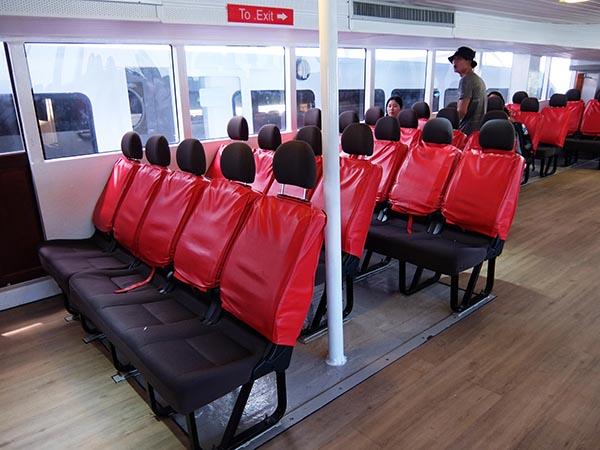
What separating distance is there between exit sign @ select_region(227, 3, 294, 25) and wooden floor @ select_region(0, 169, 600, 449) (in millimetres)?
2340

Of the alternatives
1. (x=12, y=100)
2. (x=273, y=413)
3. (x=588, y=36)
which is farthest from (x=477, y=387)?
(x=588, y=36)

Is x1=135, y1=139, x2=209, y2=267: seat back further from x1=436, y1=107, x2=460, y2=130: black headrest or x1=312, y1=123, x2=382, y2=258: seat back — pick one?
x1=436, y1=107, x2=460, y2=130: black headrest

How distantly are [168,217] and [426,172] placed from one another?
1813 millimetres

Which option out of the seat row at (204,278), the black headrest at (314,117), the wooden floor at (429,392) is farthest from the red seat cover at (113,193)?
the black headrest at (314,117)

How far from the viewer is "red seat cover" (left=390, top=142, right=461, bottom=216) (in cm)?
321

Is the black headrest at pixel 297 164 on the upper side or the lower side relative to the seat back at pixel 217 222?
upper

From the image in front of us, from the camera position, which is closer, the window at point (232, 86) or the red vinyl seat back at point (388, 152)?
the red vinyl seat back at point (388, 152)

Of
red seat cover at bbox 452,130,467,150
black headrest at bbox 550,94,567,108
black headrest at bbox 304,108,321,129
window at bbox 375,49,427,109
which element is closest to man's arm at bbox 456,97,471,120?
red seat cover at bbox 452,130,467,150

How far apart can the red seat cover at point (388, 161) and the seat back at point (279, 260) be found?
1635mm

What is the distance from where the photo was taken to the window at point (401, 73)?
642 cm

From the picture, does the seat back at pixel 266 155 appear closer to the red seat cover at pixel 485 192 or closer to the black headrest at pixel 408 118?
the red seat cover at pixel 485 192

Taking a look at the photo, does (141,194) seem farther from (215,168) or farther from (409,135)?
(409,135)

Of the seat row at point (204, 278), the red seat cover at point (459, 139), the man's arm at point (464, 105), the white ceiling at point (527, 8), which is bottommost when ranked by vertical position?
the seat row at point (204, 278)

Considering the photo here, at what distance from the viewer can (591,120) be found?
24.7 feet
